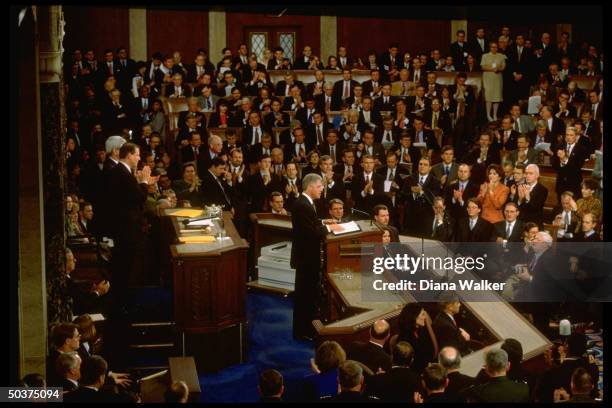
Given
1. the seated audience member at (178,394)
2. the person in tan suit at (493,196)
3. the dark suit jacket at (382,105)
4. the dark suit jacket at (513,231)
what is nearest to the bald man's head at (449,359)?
the seated audience member at (178,394)

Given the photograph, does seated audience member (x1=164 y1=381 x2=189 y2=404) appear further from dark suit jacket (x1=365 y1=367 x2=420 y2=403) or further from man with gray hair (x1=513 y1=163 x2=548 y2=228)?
man with gray hair (x1=513 y1=163 x2=548 y2=228)

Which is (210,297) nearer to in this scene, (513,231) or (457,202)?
(513,231)

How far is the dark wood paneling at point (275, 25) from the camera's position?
1605 centimetres

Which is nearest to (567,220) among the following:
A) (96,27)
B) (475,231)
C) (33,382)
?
(475,231)

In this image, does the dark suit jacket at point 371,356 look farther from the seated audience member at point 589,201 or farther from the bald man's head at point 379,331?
the seated audience member at point 589,201

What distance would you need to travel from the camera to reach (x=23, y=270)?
5.56 m

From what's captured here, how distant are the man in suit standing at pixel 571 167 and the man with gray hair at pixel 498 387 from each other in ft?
18.4

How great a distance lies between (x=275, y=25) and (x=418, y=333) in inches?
449

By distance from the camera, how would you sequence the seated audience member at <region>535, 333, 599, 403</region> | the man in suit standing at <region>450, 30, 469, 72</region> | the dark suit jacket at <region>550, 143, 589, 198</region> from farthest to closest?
the man in suit standing at <region>450, 30, 469, 72</region> < the dark suit jacket at <region>550, 143, 589, 198</region> < the seated audience member at <region>535, 333, 599, 403</region>

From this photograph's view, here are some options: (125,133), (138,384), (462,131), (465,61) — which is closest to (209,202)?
(125,133)

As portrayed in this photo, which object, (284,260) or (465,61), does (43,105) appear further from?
(465,61)

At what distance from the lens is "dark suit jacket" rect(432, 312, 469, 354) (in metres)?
5.78

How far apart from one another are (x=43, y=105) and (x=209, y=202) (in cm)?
280

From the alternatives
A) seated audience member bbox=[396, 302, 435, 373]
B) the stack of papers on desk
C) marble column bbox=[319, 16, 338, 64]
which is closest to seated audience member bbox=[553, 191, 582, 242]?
seated audience member bbox=[396, 302, 435, 373]
